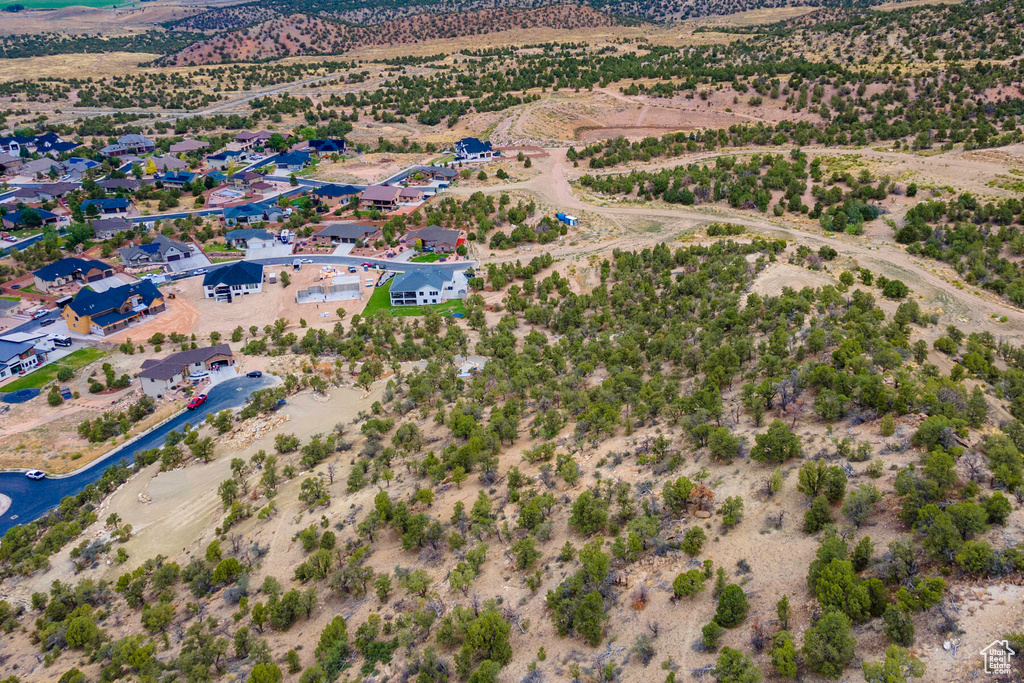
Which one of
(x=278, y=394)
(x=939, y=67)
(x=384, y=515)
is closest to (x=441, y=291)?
(x=278, y=394)

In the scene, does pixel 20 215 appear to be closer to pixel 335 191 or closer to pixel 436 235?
pixel 335 191

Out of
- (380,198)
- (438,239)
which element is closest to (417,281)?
(438,239)

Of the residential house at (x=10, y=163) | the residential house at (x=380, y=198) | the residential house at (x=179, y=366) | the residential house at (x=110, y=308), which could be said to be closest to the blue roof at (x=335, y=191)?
the residential house at (x=380, y=198)

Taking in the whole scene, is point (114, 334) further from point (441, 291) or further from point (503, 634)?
point (503, 634)

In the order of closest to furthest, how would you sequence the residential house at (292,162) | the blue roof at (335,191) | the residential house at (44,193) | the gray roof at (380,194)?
the gray roof at (380,194) → the blue roof at (335,191) → the residential house at (44,193) → the residential house at (292,162)

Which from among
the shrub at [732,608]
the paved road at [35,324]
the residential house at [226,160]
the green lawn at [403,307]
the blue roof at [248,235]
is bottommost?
the paved road at [35,324]

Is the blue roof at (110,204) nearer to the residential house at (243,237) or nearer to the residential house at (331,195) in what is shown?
the residential house at (243,237)

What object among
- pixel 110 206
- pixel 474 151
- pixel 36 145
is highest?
pixel 474 151
